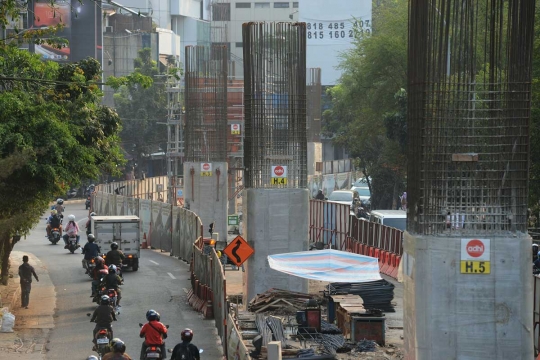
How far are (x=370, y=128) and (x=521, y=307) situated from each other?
4125 cm

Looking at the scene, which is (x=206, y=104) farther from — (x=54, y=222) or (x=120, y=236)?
(x=120, y=236)

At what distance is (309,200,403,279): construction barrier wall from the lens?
32.0 metres

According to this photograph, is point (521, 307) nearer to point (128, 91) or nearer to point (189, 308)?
point (189, 308)

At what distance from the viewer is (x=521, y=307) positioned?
580 inches

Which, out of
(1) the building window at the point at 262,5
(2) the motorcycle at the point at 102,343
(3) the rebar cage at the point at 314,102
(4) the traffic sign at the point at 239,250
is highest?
(1) the building window at the point at 262,5

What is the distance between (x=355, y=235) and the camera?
36.3 meters

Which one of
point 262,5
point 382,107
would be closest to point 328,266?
point 382,107

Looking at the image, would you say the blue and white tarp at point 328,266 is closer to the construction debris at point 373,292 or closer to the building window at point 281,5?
the construction debris at point 373,292

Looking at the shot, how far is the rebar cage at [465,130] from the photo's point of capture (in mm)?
14844

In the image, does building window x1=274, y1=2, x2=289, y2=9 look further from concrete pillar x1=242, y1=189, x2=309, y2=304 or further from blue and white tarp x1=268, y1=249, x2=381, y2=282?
blue and white tarp x1=268, y1=249, x2=381, y2=282

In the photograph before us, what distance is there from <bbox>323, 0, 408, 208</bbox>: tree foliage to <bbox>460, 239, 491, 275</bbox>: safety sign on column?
33090 millimetres

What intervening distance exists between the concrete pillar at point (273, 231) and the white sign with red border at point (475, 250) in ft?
35.9

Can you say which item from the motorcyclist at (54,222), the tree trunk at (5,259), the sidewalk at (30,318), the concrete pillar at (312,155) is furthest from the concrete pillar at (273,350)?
the concrete pillar at (312,155)

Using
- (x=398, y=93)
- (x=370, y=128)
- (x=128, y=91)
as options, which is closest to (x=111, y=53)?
(x=128, y=91)
